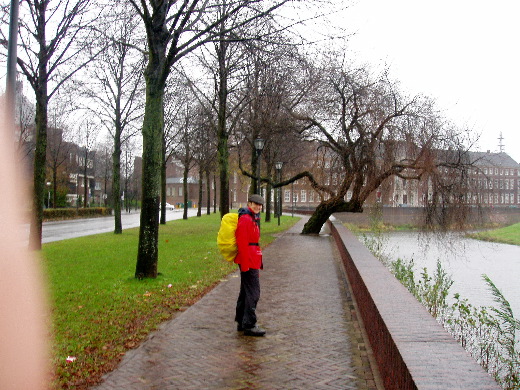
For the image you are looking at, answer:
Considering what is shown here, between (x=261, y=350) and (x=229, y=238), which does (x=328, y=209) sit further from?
(x=261, y=350)

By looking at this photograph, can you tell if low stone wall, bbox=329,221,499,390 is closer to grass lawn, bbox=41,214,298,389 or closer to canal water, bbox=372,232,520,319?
grass lawn, bbox=41,214,298,389

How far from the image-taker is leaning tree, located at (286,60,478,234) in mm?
17953

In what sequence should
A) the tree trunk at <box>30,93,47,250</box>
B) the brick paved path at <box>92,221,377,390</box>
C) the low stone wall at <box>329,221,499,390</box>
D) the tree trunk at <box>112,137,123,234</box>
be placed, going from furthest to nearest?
1. the tree trunk at <box>112,137,123,234</box>
2. the tree trunk at <box>30,93,47,250</box>
3. the brick paved path at <box>92,221,377,390</box>
4. the low stone wall at <box>329,221,499,390</box>

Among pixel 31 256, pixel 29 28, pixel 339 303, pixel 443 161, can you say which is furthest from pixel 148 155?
pixel 443 161

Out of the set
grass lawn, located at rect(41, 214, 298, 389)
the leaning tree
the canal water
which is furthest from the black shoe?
the leaning tree

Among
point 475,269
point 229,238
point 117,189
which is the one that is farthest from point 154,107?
point 117,189

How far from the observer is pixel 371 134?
2017 cm

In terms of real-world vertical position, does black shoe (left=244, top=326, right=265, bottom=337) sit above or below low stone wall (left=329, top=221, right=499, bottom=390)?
below

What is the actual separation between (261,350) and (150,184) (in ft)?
16.7

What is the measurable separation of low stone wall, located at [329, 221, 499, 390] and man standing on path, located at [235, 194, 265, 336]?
50.8 inches

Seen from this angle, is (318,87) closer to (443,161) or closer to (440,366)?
(443,161)

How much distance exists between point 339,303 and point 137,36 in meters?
8.65

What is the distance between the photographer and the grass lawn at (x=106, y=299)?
5037 millimetres

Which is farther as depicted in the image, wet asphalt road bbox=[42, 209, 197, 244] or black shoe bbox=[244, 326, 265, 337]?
wet asphalt road bbox=[42, 209, 197, 244]
